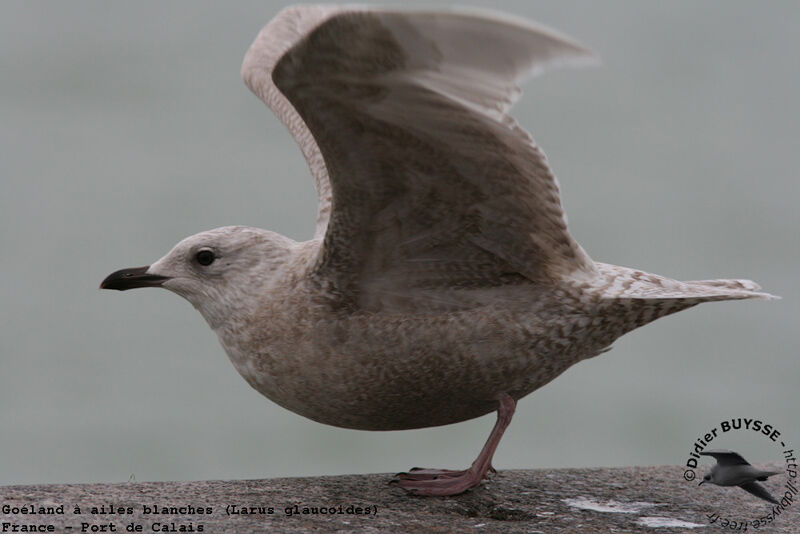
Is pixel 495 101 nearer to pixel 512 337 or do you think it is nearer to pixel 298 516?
pixel 512 337

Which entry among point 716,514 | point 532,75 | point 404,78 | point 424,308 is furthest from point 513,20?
point 716,514

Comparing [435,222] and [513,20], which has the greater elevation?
[513,20]

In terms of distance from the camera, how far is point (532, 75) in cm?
392

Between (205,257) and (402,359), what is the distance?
3.38ft

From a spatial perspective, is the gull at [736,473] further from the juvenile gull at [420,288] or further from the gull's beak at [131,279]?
the gull's beak at [131,279]

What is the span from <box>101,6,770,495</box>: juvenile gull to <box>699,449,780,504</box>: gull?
26.2 inches

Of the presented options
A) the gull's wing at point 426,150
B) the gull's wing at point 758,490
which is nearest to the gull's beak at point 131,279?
the gull's wing at point 426,150

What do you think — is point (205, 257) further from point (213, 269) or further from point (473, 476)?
point (473, 476)

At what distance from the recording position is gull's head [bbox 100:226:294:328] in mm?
5234

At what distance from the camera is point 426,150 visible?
178 inches

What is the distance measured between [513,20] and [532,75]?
27cm

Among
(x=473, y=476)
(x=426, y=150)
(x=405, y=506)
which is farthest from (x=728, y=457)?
(x=426, y=150)

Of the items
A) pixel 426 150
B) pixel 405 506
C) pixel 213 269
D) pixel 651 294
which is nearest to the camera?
pixel 426 150

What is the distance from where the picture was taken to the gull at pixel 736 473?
505cm
